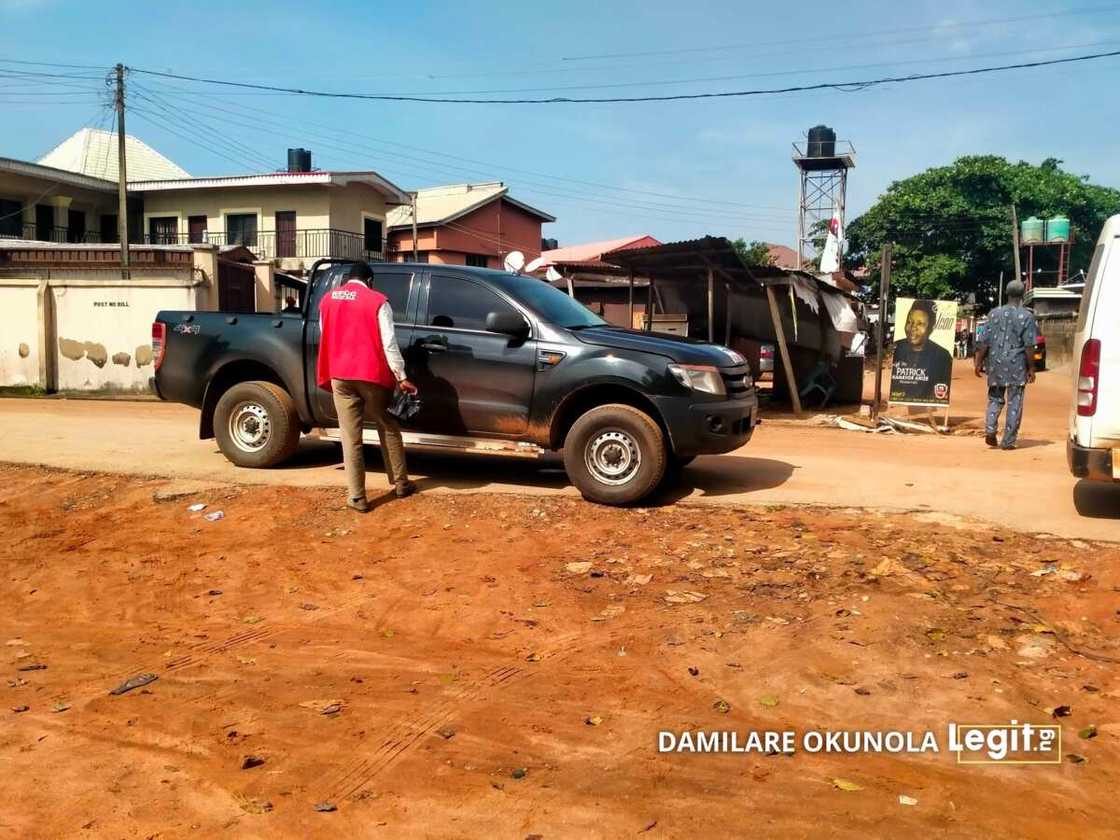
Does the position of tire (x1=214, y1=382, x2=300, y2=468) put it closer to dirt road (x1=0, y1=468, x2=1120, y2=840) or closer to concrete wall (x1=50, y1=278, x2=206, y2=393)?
dirt road (x1=0, y1=468, x2=1120, y2=840)

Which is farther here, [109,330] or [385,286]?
[109,330]

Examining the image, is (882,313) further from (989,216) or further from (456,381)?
(989,216)

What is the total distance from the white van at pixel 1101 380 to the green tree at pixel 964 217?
135 feet

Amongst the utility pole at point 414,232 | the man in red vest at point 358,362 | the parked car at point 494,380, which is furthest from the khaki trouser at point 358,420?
the utility pole at point 414,232

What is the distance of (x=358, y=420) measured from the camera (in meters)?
7.13

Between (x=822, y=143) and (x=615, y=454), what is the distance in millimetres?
46823

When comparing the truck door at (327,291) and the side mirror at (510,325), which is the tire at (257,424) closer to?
the truck door at (327,291)

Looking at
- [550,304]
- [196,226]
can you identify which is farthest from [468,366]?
[196,226]

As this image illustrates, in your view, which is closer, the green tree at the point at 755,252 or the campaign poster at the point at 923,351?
the campaign poster at the point at 923,351

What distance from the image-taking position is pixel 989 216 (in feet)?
151

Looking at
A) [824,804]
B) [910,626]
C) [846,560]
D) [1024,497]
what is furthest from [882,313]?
[824,804]

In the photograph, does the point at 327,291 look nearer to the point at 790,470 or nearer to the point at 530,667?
the point at 790,470

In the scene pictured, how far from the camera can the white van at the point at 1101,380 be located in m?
6.42

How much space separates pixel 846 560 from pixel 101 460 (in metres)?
7.01
